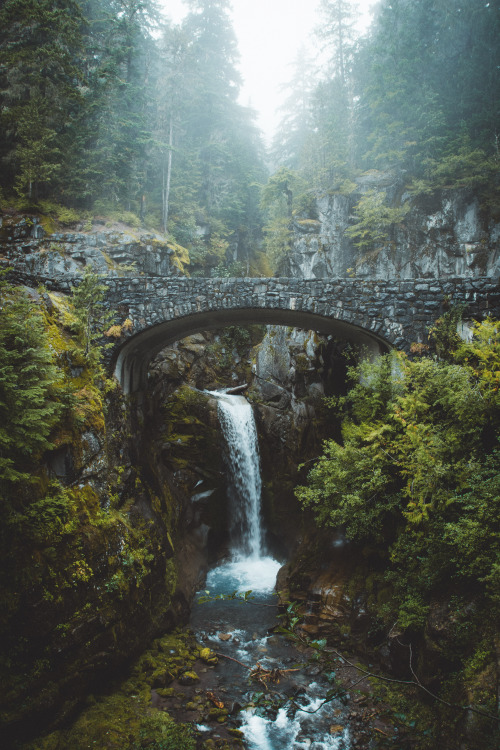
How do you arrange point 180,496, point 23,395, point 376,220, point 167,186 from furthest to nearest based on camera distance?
point 167,186 < point 376,220 < point 180,496 < point 23,395

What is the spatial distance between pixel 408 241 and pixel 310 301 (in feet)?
36.8

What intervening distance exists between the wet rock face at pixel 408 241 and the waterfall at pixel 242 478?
25.8ft

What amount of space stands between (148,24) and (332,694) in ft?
117

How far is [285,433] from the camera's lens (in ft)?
46.9

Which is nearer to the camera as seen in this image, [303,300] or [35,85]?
[303,300]

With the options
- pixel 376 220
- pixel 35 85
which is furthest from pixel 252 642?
pixel 35 85

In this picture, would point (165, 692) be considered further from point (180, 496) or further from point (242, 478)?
point (242, 478)

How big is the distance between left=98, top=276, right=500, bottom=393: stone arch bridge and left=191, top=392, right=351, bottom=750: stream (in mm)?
5605

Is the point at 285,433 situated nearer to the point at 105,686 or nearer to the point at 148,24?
the point at 105,686

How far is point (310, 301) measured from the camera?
32.4 ft

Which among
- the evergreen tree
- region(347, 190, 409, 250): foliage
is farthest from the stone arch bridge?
the evergreen tree

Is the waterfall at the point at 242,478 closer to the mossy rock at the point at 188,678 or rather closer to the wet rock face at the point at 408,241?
the mossy rock at the point at 188,678

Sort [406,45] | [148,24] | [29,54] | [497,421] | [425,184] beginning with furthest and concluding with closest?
[148,24]
[406,45]
[425,184]
[29,54]
[497,421]

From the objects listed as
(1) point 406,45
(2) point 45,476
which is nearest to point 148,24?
(1) point 406,45
